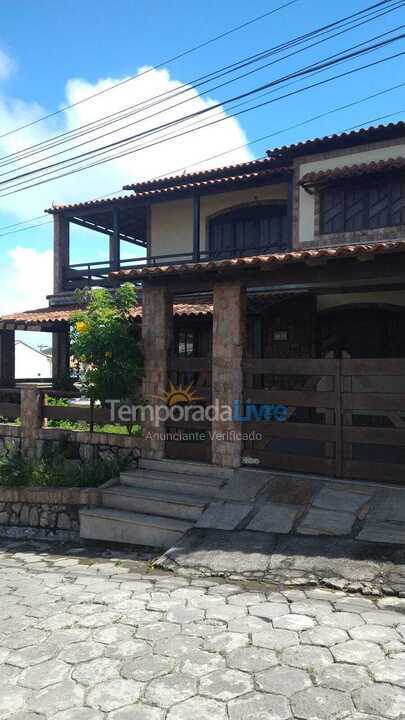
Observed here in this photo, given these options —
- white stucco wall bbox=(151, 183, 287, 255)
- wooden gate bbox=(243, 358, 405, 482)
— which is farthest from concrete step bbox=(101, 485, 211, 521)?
white stucco wall bbox=(151, 183, 287, 255)

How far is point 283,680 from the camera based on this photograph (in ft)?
10.6

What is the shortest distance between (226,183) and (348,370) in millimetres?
7519

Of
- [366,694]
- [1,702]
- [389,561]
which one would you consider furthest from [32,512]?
[366,694]

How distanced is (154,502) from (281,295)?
200 inches

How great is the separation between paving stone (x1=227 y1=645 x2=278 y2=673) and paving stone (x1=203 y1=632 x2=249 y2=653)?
0.06 m

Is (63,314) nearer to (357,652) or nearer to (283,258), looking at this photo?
→ (283,258)

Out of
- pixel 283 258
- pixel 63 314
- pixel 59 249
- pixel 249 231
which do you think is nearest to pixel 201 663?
pixel 283 258

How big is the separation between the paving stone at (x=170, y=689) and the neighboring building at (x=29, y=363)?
3681 cm

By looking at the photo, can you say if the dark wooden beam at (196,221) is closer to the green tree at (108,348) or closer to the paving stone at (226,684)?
the green tree at (108,348)

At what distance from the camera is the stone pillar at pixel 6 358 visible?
13.5 m

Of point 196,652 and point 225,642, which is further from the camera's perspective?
point 225,642

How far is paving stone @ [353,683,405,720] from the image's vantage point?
113 inches

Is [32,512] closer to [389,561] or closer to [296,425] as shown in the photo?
[296,425]

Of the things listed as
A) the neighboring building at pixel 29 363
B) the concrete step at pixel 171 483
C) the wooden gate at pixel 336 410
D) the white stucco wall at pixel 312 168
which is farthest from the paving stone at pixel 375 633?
the neighboring building at pixel 29 363
